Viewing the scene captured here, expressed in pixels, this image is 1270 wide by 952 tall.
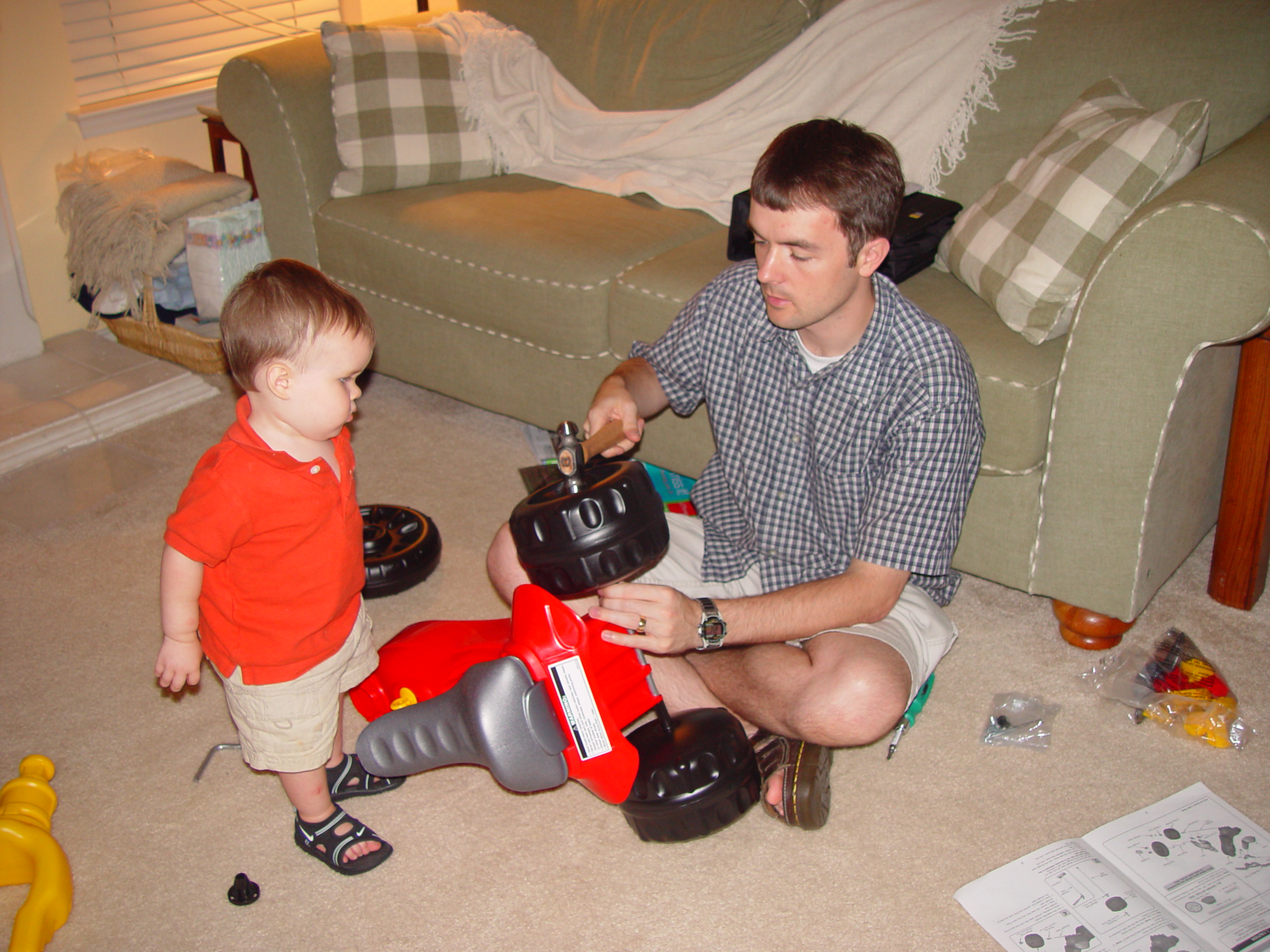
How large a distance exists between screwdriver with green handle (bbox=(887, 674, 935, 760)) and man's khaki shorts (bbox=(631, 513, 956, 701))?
51mm

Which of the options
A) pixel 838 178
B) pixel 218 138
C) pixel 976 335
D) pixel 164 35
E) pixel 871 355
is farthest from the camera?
pixel 164 35

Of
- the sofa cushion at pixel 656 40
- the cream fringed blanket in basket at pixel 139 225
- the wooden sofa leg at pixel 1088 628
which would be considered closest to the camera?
the wooden sofa leg at pixel 1088 628

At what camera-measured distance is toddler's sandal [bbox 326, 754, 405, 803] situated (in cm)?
154

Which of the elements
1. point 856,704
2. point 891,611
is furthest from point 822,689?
point 891,611

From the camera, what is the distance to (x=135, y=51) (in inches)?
120

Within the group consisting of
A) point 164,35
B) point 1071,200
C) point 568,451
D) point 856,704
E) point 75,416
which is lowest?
point 75,416

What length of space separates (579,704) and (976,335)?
95 cm

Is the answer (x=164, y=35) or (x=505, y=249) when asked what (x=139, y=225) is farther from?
(x=505, y=249)

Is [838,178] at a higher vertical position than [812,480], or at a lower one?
higher

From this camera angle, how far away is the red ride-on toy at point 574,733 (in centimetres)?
127

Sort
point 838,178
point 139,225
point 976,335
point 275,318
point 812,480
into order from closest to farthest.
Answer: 1. point 275,318
2. point 838,178
3. point 812,480
4. point 976,335
5. point 139,225

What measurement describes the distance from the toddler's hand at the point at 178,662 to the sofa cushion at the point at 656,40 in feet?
5.90

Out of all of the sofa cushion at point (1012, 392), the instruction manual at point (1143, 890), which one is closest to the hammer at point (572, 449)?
the sofa cushion at point (1012, 392)

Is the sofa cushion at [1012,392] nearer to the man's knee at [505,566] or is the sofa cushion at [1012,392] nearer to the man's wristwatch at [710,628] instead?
the man's wristwatch at [710,628]
